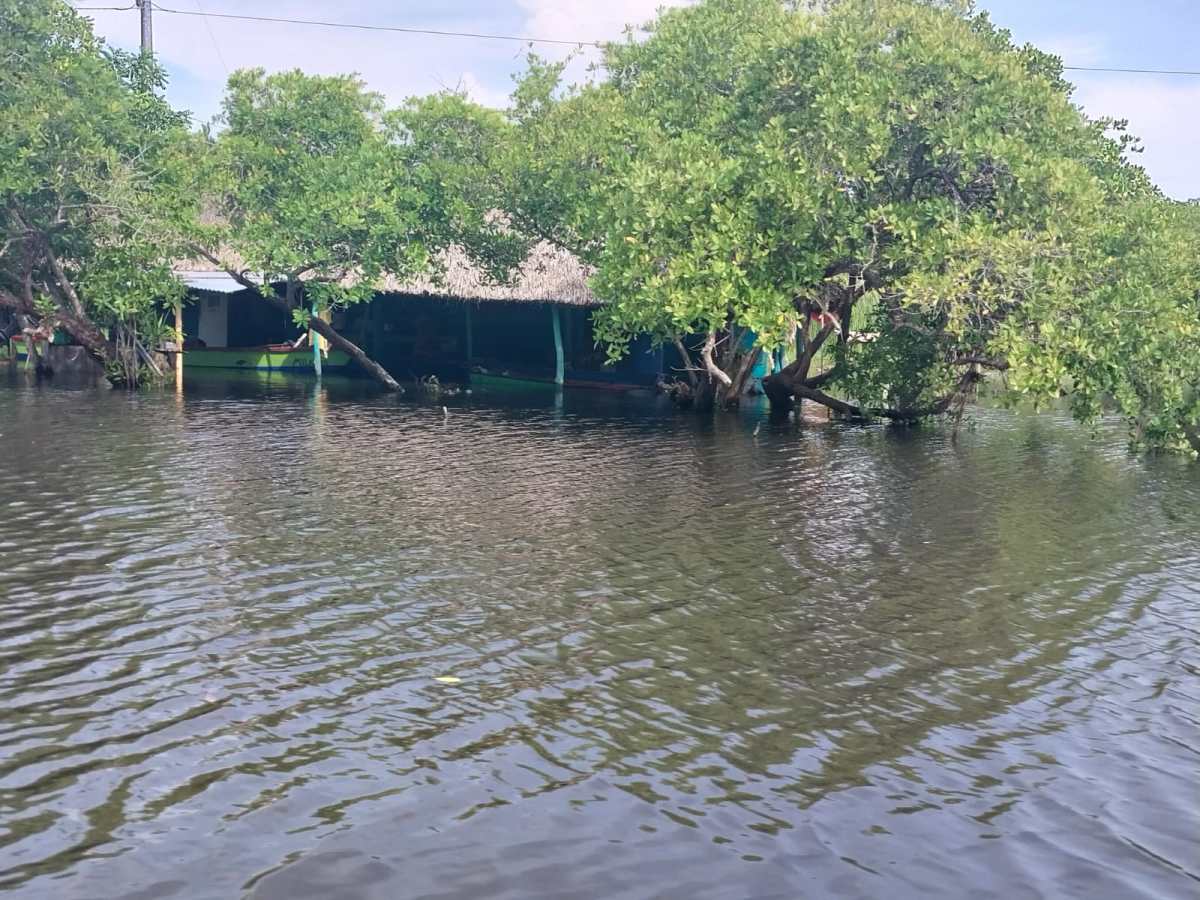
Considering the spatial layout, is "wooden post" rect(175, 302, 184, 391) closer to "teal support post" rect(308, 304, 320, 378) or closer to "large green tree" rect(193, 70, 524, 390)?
"large green tree" rect(193, 70, 524, 390)

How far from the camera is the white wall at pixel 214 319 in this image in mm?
39562

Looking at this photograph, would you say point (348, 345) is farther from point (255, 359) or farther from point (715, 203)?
point (715, 203)

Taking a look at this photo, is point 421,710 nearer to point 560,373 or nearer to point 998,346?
point 998,346

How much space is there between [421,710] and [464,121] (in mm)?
24974

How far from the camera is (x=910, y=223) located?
2009 cm

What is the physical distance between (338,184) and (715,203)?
11.5m

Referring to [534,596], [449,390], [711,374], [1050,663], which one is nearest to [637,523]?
[534,596]

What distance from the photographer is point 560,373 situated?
33500 millimetres

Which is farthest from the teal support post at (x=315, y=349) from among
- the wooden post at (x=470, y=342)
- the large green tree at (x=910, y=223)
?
the large green tree at (x=910, y=223)

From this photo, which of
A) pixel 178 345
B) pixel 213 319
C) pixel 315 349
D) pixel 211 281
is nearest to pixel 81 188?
pixel 178 345

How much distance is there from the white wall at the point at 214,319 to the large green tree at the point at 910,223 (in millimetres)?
19292

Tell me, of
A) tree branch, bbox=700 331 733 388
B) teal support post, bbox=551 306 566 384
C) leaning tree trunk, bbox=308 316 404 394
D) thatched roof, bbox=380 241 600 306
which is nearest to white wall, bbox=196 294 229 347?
thatched roof, bbox=380 241 600 306

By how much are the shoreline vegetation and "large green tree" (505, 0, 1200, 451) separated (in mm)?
59

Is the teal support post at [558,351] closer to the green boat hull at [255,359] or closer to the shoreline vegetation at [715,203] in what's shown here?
the shoreline vegetation at [715,203]
